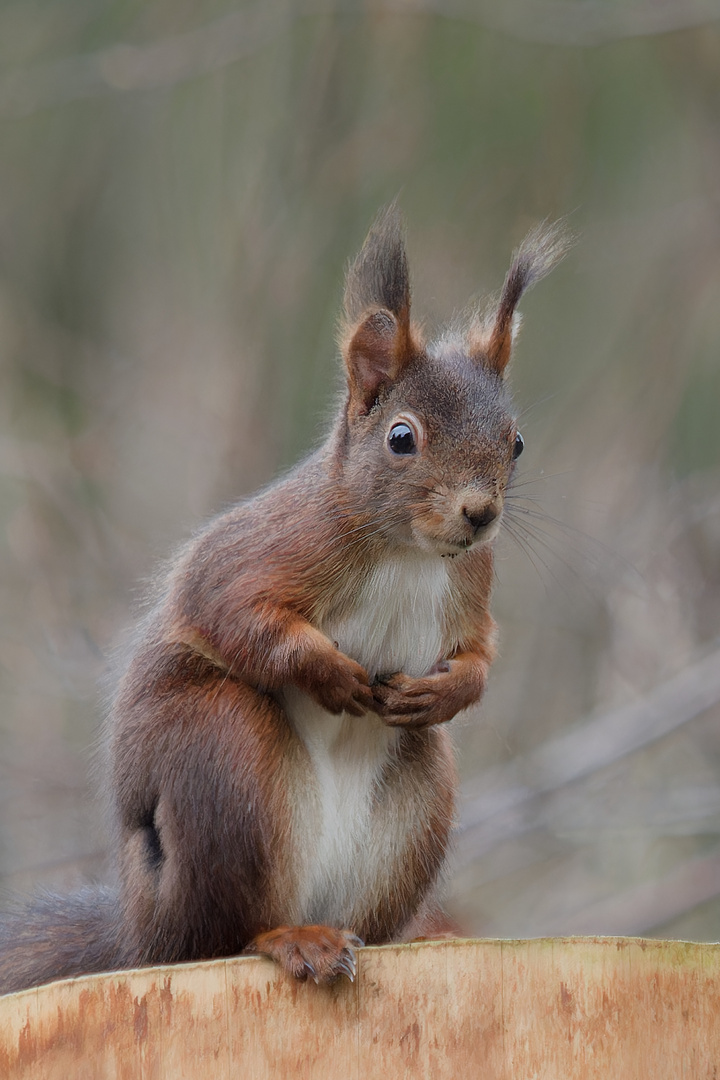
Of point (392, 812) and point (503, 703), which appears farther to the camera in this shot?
point (503, 703)

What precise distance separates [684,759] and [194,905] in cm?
369

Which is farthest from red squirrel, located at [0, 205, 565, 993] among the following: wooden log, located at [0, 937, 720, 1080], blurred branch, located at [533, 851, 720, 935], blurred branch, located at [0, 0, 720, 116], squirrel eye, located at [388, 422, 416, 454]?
blurred branch, located at [0, 0, 720, 116]

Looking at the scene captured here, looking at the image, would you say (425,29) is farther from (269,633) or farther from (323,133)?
(269,633)

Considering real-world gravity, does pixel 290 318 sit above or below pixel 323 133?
below

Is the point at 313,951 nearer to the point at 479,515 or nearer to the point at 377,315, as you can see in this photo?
the point at 479,515

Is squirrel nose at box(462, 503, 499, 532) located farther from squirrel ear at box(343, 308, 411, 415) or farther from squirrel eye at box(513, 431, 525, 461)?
squirrel ear at box(343, 308, 411, 415)

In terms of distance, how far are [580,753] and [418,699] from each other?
2516 mm

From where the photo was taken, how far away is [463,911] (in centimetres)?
492

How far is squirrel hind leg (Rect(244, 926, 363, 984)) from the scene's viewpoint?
200 centimetres

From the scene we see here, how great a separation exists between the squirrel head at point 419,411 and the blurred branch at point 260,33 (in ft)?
10.3

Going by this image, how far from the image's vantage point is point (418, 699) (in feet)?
7.68

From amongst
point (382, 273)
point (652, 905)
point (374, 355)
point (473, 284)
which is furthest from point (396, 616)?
point (652, 905)

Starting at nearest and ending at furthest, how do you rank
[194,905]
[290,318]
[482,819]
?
[194,905], [482,819], [290,318]

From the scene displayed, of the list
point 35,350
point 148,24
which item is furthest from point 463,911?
point 148,24
